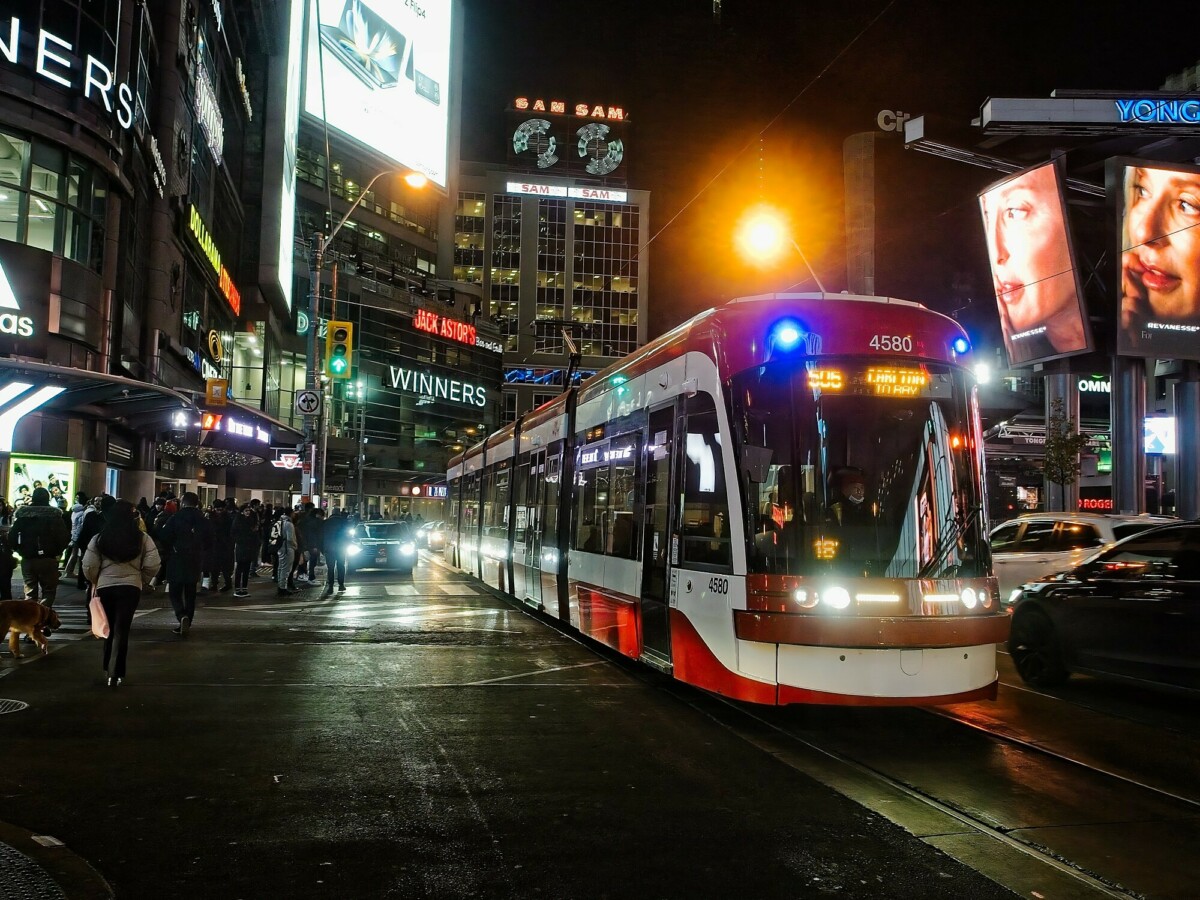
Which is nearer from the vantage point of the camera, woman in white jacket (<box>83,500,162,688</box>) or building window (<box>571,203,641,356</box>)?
woman in white jacket (<box>83,500,162,688</box>)

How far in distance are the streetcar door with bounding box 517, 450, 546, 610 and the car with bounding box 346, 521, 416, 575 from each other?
11.7m

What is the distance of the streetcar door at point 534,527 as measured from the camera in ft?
49.7

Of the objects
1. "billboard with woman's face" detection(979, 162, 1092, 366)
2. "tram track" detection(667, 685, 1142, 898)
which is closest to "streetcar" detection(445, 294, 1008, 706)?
"tram track" detection(667, 685, 1142, 898)

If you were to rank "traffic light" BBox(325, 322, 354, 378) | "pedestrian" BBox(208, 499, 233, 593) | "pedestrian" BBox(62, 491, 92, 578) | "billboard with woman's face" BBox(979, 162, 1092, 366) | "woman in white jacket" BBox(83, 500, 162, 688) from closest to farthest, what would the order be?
"woman in white jacket" BBox(83, 500, 162, 688), "pedestrian" BBox(62, 491, 92, 578), "pedestrian" BBox(208, 499, 233, 593), "traffic light" BBox(325, 322, 354, 378), "billboard with woman's face" BBox(979, 162, 1092, 366)

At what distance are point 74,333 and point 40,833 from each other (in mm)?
19863

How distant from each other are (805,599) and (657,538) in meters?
2.30

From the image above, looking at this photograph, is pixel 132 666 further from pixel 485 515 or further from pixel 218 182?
pixel 218 182

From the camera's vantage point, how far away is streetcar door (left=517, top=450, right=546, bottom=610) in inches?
596

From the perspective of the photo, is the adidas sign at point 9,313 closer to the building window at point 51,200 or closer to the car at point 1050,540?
the building window at point 51,200

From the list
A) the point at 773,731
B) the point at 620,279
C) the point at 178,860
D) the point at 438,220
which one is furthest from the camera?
the point at 620,279

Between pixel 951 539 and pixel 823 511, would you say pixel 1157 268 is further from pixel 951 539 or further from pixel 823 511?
pixel 823 511

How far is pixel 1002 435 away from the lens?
4819 cm

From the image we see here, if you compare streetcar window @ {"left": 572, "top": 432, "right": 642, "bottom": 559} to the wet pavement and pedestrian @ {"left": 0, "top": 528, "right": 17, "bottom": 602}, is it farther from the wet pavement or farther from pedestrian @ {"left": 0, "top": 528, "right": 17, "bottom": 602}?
pedestrian @ {"left": 0, "top": 528, "right": 17, "bottom": 602}

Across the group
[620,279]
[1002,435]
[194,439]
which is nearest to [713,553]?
[194,439]
